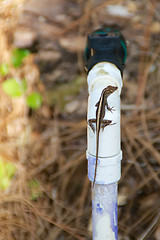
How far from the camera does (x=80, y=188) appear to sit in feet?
6.34

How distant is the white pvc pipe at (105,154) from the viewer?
121 centimetres

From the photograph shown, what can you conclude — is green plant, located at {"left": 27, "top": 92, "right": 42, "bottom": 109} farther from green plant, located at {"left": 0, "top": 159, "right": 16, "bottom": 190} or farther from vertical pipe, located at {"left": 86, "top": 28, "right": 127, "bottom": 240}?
vertical pipe, located at {"left": 86, "top": 28, "right": 127, "bottom": 240}

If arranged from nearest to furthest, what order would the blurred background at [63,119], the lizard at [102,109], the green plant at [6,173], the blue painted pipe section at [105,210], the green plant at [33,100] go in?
the lizard at [102,109]
the blue painted pipe section at [105,210]
the blurred background at [63,119]
the green plant at [6,173]
the green plant at [33,100]

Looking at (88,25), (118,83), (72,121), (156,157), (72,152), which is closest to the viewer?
(118,83)

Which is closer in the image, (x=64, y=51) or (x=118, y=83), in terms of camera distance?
A: (x=118, y=83)

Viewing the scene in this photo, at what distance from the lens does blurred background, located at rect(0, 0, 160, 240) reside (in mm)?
1656

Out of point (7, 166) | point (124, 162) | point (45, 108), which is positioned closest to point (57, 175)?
point (7, 166)

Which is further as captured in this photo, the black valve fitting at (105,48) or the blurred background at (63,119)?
the blurred background at (63,119)

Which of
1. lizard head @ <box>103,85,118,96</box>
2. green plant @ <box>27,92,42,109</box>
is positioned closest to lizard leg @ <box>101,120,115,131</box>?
lizard head @ <box>103,85,118,96</box>

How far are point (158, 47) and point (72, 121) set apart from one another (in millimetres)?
920

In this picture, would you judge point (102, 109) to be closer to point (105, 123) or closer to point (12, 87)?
point (105, 123)

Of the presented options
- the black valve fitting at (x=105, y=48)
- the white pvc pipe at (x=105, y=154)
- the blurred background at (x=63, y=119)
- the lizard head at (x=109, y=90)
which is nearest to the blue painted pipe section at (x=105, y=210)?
the white pvc pipe at (x=105, y=154)

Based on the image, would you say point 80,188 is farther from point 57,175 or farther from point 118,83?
point 118,83

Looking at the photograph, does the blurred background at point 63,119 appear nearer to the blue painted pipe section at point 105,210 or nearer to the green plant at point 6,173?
the green plant at point 6,173
